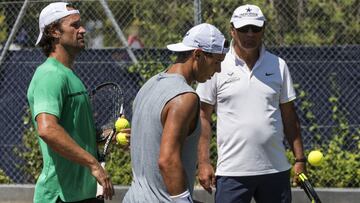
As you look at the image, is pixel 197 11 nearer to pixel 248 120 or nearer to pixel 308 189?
pixel 248 120

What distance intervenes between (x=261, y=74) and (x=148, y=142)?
1854 millimetres

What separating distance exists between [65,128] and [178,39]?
495cm

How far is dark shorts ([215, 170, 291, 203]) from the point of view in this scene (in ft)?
19.7

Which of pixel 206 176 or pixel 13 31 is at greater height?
pixel 13 31

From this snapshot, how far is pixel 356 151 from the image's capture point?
9.35 metres

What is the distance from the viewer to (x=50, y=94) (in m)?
4.89

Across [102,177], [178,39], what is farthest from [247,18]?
[178,39]

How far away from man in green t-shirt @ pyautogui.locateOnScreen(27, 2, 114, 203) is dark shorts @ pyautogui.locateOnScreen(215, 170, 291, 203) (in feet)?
3.70

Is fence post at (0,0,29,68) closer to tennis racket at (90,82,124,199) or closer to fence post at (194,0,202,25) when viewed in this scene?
tennis racket at (90,82,124,199)

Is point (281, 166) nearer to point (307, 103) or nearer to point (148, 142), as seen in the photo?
point (148, 142)

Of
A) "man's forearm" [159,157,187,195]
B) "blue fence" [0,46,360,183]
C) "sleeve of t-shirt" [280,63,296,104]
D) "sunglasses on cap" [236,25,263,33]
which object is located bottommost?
"blue fence" [0,46,360,183]

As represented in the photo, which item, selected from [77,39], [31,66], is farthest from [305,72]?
[77,39]

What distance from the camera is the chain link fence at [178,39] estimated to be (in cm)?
943

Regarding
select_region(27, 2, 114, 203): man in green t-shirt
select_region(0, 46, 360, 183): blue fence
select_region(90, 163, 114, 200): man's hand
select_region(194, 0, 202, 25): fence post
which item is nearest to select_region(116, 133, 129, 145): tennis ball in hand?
select_region(27, 2, 114, 203): man in green t-shirt
